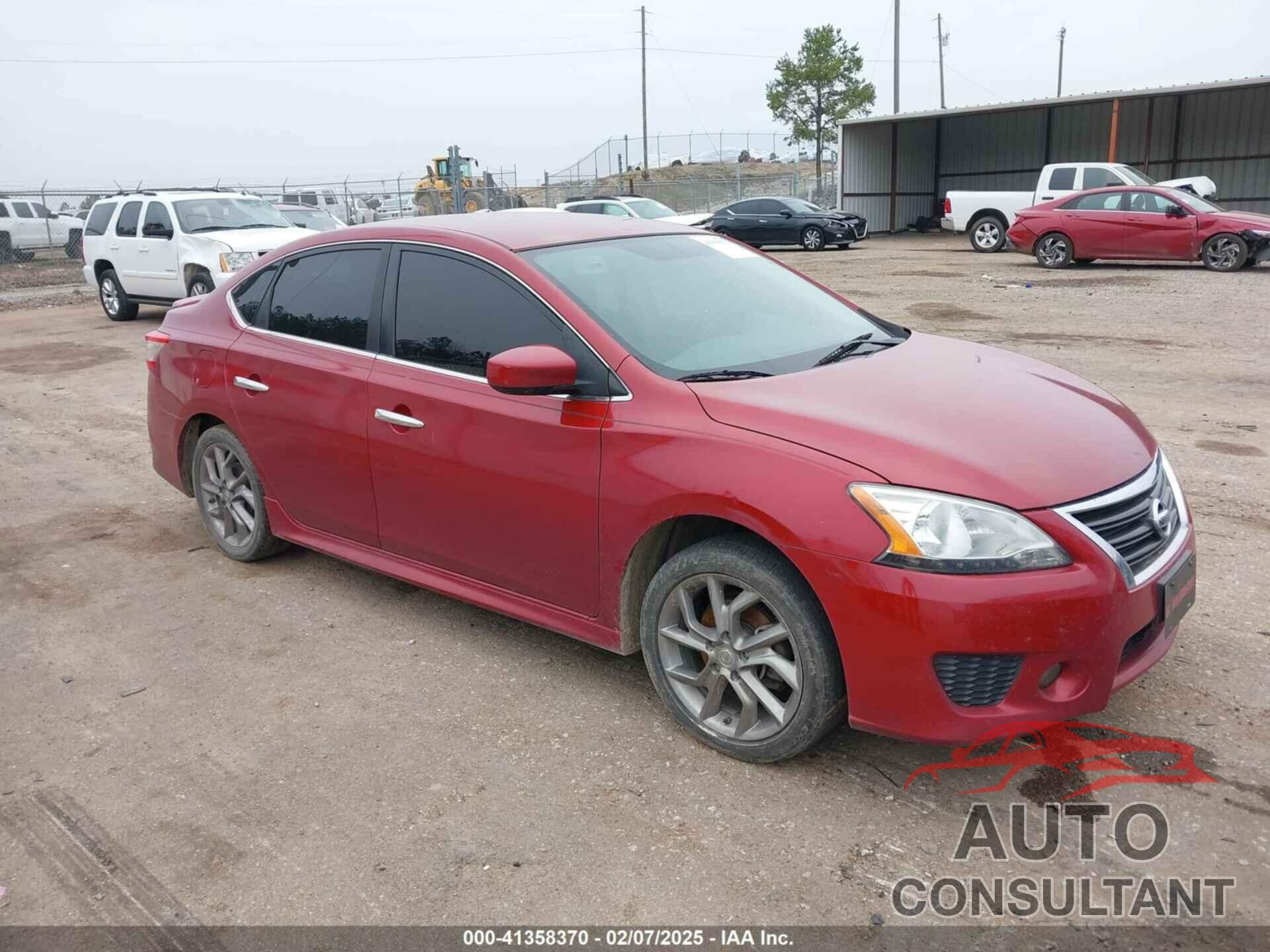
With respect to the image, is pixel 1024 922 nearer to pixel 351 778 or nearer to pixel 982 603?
pixel 982 603

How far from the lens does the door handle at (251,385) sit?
15.7ft

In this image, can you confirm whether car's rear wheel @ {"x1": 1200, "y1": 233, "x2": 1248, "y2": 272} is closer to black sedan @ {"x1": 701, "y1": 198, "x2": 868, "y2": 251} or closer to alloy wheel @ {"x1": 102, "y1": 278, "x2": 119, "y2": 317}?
black sedan @ {"x1": 701, "y1": 198, "x2": 868, "y2": 251}

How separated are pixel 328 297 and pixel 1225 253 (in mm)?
16131

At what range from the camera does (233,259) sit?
1365cm

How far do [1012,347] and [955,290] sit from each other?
5570mm

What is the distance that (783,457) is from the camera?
3113mm

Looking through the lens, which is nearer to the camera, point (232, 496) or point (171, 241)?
point (232, 496)

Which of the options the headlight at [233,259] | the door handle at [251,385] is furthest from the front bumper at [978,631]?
the headlight at [233,259]

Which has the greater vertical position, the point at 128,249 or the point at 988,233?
the point at 128,249

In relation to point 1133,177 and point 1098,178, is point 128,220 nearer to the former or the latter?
point 1098,178

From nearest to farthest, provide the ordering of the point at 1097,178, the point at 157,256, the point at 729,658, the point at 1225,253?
the point at 729,658, the point at 157,256, the point at 1225,253, the point at 1097,178

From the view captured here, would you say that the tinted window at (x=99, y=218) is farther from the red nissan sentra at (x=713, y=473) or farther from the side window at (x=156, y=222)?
the red nissan sentra at (x=713, y=473)

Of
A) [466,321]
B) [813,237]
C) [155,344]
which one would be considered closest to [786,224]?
[813,237]

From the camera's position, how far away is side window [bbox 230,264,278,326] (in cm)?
502
